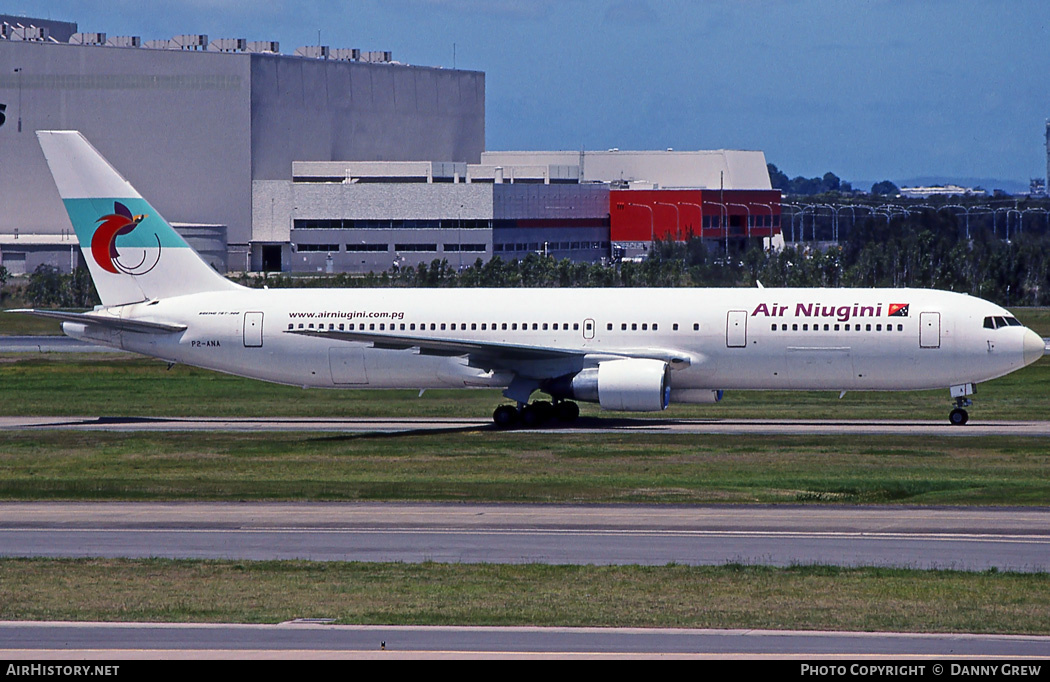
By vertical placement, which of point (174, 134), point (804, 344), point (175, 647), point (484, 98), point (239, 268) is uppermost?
point (484, 98)

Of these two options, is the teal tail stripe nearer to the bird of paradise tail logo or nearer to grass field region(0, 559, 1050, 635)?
the bird of paradise tail logo

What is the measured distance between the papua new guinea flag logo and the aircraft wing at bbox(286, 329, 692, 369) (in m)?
6.42

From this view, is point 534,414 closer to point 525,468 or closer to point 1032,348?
point 525,468

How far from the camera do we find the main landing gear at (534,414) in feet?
147

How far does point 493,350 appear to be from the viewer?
143 feet

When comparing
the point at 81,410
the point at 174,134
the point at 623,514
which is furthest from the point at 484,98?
the point at 623,514

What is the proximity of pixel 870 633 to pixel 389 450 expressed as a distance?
75.8 feet

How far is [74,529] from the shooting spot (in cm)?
2688

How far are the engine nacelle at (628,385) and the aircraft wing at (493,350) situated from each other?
0.78 metres

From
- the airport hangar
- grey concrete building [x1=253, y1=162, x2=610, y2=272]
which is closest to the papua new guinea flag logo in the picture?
grey concrete building [x1=253, y1=162, x2=610, y2=272]

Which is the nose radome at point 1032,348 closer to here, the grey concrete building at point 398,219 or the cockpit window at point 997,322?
the cockpit window at point 997,322

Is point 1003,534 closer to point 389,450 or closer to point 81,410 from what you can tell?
point 389,450

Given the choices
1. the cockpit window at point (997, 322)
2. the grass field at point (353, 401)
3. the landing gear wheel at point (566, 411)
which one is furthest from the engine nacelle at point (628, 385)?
the cockpit window at point (997, 322)

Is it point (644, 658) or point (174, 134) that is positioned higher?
point (174, 134)
